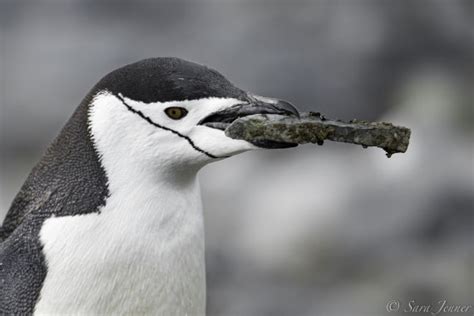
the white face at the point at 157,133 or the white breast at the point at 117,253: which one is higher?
the white face at the point at 157,133

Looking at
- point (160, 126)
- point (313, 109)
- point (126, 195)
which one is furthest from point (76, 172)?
point (313, 109)

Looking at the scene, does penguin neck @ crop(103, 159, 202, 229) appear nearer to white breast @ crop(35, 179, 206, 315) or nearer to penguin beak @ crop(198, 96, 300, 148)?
white breast @ crop(35, 179, 206, 315)

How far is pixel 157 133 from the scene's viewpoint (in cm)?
223

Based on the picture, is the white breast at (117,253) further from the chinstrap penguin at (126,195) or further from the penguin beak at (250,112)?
the penguin beak at (250,112)

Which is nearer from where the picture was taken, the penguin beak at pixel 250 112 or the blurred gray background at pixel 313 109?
the penguin beak at pixel 250 112

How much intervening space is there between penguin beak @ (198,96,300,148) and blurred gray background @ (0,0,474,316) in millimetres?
3419

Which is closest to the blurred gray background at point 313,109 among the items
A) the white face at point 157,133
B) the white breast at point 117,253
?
the white breast at point 117,253

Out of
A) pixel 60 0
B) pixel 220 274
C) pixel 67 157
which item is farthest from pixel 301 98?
pixel 67 157

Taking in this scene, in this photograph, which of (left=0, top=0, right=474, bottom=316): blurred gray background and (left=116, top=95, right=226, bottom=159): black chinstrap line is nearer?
(left=116, top=95, right=226, bottom=159): black chinstrap line

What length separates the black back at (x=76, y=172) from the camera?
2.22m

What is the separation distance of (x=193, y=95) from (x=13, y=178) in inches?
198

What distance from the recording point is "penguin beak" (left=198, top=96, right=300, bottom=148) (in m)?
2.17

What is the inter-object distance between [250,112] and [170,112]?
18cm

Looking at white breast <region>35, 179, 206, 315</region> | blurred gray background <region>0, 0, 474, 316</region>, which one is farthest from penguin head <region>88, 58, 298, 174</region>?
blurred gray background <region>0, 0, 474, 316</region>
